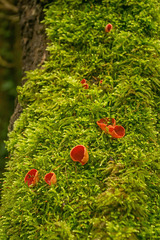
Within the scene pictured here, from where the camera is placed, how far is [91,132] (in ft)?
5.44

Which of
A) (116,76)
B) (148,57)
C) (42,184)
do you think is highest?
(148,57)

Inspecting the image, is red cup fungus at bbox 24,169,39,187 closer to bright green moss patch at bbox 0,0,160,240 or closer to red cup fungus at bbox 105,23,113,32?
bright green moss patch at bbox 0,0,160,240

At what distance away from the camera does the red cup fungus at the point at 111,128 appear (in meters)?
1.57

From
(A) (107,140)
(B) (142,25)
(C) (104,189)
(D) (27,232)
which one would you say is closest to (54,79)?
(A) (107,140)

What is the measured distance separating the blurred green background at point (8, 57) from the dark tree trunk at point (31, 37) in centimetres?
186

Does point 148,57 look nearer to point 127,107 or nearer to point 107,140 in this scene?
point 127,107

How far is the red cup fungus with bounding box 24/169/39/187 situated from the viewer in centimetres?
151

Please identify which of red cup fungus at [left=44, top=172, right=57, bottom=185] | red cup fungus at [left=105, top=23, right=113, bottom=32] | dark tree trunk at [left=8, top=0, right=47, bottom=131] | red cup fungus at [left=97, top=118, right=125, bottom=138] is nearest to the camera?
red cup fungus at [left=44, top=172, right=57, bottom=185]

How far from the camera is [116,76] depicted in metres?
1.93

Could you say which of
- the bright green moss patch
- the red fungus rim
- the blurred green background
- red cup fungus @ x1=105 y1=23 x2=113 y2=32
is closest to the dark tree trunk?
the bright green moss patch

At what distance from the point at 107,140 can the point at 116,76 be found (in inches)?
25.5

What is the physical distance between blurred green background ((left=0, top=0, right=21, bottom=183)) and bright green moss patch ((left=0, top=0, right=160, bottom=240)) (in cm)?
240

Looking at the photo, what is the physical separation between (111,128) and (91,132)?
0.58 feet

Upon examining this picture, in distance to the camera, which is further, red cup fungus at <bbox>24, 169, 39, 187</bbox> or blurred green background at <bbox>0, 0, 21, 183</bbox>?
blurred green background at <bbox>0, 0, 21, 183</bbox>
